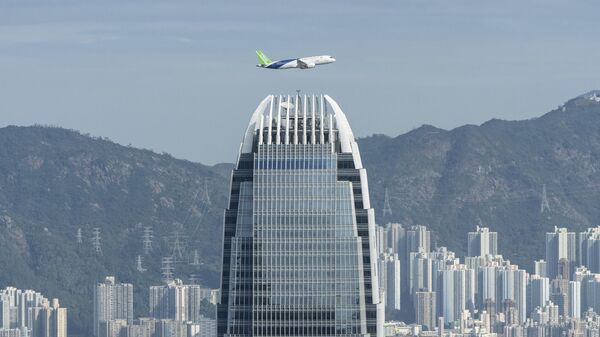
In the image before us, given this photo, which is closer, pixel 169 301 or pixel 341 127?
pixel 341 127

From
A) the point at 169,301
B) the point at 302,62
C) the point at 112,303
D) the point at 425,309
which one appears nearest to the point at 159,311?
the point at 169,301

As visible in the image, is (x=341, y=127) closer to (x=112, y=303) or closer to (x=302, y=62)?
(x=302, y=62)

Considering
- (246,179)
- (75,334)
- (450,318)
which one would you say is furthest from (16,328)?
(246,179)

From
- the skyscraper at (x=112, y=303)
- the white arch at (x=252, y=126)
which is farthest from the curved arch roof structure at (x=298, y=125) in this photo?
the skyscraper at (x=112, y=303)

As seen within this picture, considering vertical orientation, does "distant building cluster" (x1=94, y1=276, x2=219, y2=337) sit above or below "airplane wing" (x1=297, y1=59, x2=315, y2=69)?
below

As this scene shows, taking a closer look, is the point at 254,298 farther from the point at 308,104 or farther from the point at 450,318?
the point at 450,318

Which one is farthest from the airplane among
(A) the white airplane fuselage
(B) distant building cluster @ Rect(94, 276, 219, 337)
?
(B) distant building cluster @ Rect(94, 276, 219, 337)

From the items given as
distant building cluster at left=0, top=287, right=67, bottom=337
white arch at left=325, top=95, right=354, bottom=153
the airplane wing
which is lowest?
distant building cluster at left=0, top=287, right=67, bottom=337

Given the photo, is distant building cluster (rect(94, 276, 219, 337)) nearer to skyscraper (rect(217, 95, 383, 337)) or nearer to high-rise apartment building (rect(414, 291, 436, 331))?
high-rise apartment building (rect(414, 291, 436, 331))
